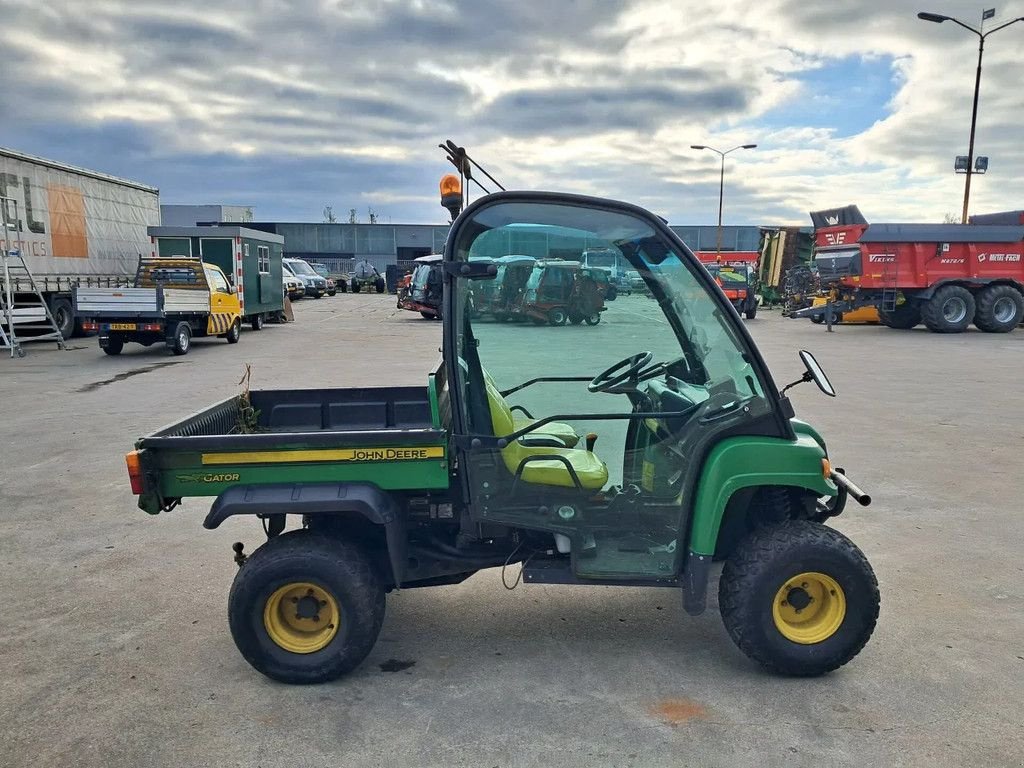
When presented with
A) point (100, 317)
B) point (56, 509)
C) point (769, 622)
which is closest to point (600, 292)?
point (769, 622)

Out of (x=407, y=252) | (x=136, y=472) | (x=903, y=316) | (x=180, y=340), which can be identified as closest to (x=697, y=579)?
(x=136, y=472)

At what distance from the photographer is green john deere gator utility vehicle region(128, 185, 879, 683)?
3203 millimetres

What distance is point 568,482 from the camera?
3.29m

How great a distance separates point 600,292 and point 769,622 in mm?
1590

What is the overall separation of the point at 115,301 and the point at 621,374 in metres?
13.1

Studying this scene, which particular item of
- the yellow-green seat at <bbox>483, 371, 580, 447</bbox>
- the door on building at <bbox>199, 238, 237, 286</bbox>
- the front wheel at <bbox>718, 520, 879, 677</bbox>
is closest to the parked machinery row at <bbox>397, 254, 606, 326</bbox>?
the yellow-green seat at <bbox>483, 371, 580, 447</bbox>

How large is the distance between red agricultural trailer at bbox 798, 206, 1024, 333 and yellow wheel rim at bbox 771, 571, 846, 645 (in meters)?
17.3

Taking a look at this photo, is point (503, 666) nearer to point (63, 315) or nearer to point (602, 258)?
point (602, 258)

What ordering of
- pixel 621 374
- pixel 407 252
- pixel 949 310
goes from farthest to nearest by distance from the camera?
pixel 407 252
pixel 949 310
pixel 621 374

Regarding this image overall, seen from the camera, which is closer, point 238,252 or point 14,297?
point 14,297

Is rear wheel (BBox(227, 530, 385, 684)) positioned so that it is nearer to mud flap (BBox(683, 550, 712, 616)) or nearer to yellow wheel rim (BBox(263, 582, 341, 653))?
yellow wheel rim (BBox(263, 582, 341, 653))

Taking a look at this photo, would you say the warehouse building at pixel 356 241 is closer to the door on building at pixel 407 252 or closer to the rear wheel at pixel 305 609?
the door on building at pixel 407 252

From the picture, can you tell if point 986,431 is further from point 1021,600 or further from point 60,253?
point 60,253

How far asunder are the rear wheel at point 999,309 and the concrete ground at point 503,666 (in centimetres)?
1526
